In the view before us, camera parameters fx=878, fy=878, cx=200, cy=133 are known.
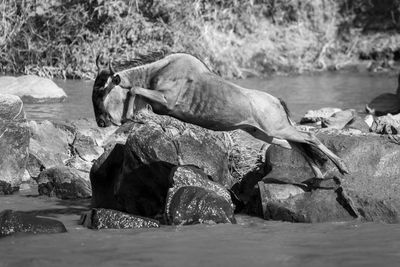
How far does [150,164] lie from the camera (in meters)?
10.8

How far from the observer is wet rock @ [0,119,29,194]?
→ 12.0 meters

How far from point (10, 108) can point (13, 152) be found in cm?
110

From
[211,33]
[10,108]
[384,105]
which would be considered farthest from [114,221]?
[211,33]

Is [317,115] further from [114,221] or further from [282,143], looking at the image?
[114,221]

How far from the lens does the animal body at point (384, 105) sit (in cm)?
1741

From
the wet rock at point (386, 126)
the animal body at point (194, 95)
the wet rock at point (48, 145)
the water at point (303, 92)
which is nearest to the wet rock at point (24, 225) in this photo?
the animal body at point (194, 95)

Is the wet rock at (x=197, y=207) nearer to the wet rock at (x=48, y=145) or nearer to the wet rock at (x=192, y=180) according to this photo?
the wet rock at (x=192, y=180)

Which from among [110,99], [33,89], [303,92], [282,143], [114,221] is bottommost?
[303,92]

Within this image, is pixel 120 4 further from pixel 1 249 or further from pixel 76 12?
pixel 1 249

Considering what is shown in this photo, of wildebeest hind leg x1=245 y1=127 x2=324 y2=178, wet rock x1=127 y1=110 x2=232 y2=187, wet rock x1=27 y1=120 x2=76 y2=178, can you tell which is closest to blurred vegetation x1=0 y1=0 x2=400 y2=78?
wet rock x1=27 y1=120 x2=76 y2=178

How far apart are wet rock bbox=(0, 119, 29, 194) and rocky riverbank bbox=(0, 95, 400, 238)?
0.6 inches

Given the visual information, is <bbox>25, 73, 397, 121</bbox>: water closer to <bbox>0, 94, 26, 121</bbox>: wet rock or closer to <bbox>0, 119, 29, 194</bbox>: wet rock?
<bbox>0, 94, 26, 121</bbox>: wet rock

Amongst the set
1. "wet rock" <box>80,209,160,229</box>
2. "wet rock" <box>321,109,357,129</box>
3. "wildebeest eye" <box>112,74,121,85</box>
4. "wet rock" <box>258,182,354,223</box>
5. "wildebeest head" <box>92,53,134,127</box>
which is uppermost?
"wildebeest eye" <box>112,74,121,85</box>

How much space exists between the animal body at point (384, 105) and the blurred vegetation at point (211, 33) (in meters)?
5.46
